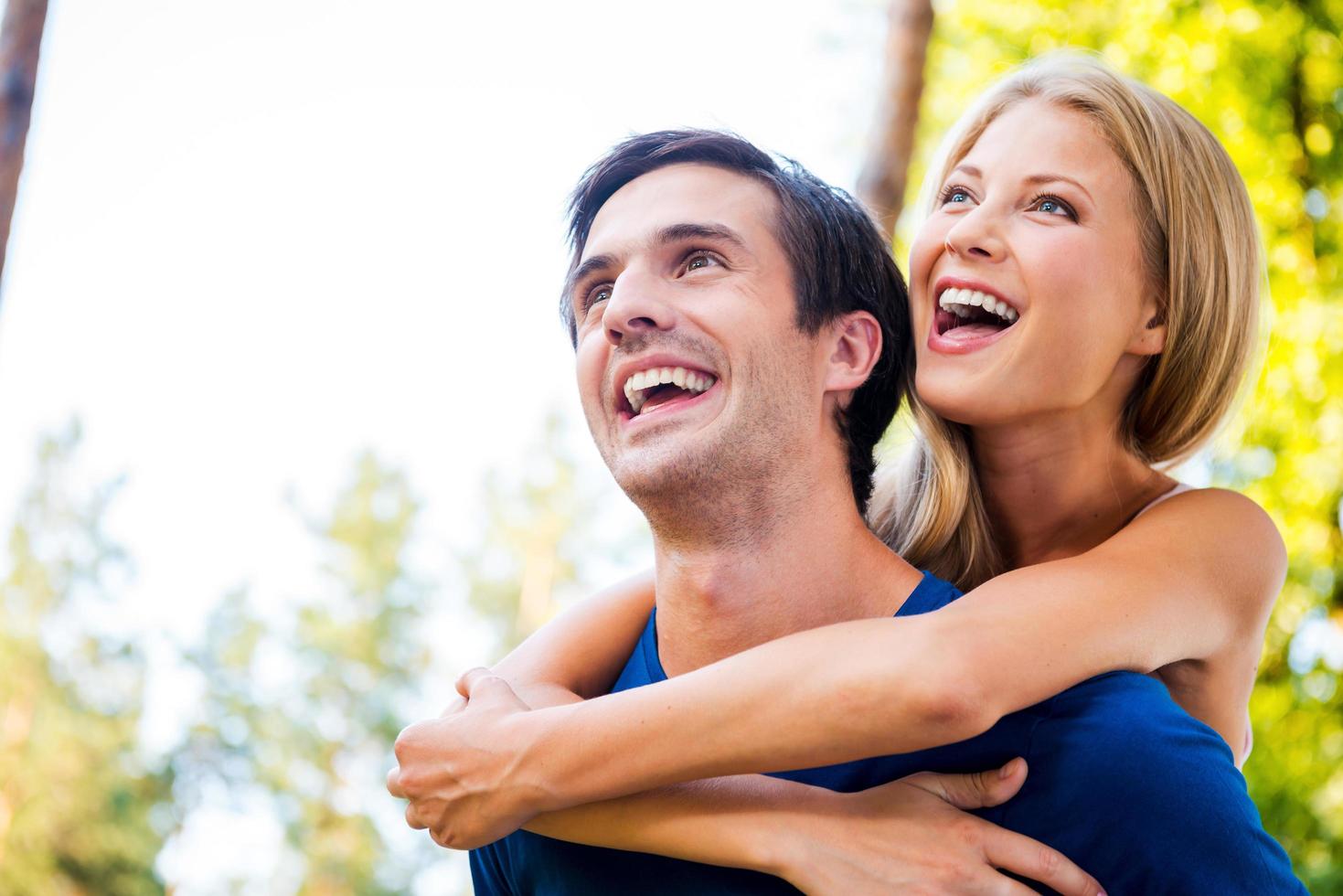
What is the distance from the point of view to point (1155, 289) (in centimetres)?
266

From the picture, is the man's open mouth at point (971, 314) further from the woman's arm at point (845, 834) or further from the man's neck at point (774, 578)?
the woman's arm at point (845, 834)

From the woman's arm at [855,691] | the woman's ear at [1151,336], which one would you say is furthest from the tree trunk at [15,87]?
the woman's ear at [1151,336]

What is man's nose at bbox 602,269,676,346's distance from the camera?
8.16 feet

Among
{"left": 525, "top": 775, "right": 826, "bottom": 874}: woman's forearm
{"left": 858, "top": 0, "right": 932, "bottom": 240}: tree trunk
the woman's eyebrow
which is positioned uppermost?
{"left": 858, "top": 0, "right": 932, "bottom": 240}: tree trunk

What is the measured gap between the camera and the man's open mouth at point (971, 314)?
8.20 ft

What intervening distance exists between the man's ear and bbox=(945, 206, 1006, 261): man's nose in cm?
30

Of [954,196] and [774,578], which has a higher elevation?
[954,196]

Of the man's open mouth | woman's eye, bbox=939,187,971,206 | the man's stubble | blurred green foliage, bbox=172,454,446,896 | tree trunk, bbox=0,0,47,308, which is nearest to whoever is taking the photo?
the man's stubble

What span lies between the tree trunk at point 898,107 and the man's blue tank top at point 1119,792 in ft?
14.3

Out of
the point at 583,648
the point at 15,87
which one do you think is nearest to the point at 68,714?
the point at 15,87

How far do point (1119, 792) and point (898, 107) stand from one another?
4999mm

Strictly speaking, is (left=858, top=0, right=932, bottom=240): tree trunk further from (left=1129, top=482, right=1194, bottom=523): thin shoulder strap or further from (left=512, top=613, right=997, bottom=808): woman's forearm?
(left=512, top=613, right=997, bottom=808): woman's forearm

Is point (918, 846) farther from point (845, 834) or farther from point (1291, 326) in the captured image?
point (1291, 326)

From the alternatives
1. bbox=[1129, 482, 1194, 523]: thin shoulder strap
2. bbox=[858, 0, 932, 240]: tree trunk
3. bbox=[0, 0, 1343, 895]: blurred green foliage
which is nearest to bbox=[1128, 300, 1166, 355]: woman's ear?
bbox=[1129, 482, 1194, 523]: thin shoulder strap
